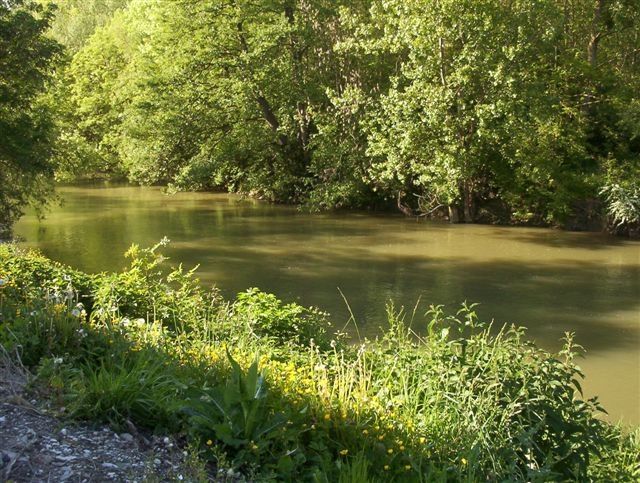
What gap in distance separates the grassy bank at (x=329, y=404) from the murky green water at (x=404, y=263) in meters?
3.68

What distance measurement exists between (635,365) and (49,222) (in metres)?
21.2

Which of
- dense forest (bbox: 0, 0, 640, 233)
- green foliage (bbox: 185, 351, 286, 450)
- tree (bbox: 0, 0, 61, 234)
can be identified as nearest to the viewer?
green foliage (bbox: 185, 351, 286, 450)

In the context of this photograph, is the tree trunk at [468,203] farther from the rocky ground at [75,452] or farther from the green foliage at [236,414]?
the rocky ground at [75,452]

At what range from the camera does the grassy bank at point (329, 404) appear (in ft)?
12.3

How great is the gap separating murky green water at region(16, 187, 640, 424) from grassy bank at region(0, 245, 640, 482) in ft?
12.1

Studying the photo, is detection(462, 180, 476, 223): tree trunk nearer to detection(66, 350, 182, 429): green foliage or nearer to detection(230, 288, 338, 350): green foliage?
detection(230, 288, 338, 350): green foliage

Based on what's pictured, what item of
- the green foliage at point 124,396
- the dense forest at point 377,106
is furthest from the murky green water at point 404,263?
the green foliage at point 124,396

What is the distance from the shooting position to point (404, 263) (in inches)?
675

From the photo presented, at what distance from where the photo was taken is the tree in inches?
648

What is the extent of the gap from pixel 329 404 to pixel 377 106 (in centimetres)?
1971

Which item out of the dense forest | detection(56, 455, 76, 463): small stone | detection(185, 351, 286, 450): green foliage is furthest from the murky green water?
detection(56, 455, 76, 463): small stone

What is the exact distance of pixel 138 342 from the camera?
17.6ft

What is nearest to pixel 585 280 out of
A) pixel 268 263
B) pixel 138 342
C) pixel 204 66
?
pixel 268 263

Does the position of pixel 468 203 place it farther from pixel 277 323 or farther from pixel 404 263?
pixel 277 323
